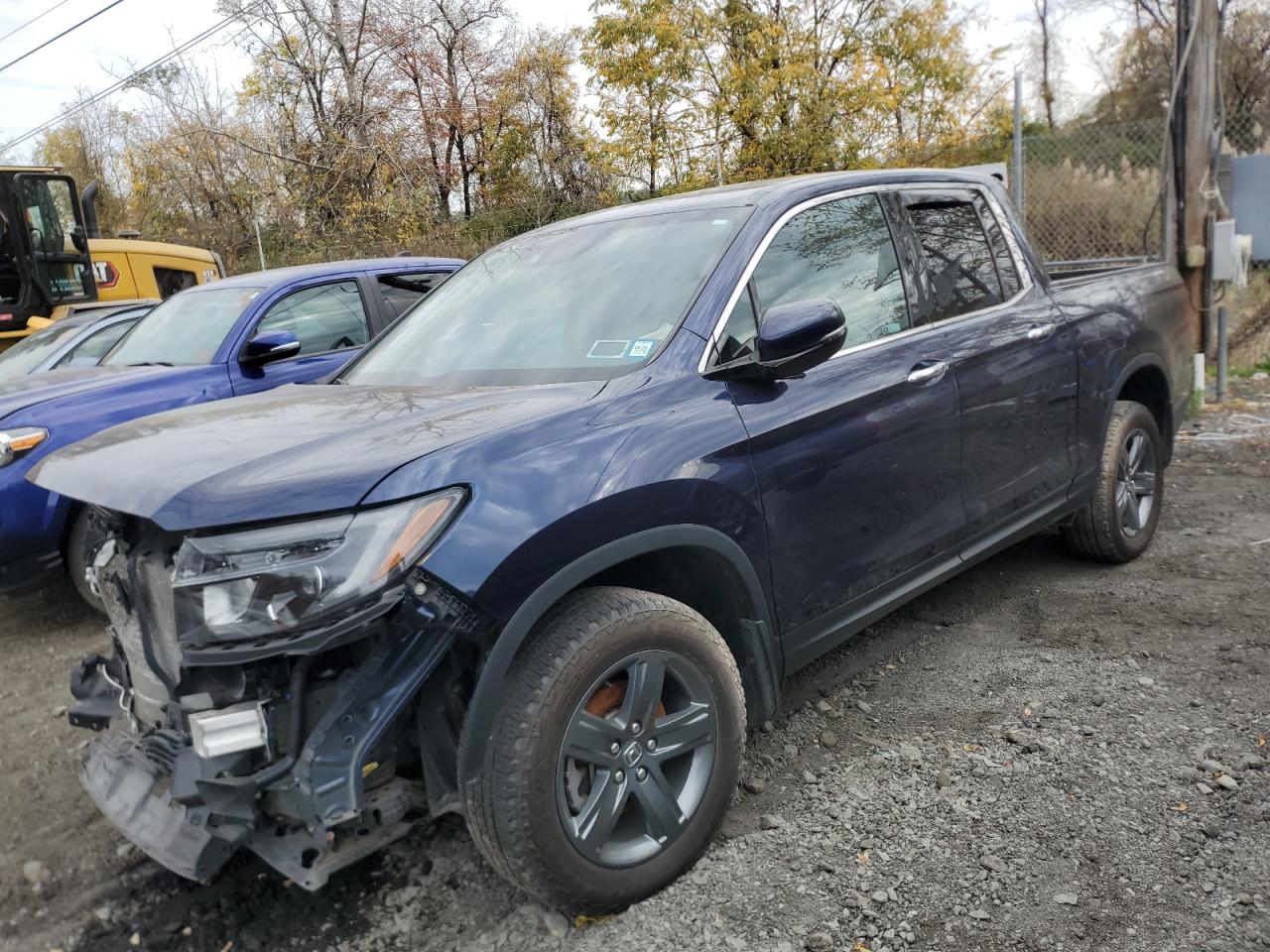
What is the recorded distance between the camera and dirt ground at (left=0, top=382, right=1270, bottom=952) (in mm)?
2359

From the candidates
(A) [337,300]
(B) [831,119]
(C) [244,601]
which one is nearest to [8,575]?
(A) [337,300]

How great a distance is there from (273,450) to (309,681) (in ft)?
1.79

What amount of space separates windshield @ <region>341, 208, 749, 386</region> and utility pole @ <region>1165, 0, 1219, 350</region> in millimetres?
6320

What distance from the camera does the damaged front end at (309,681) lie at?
200cm

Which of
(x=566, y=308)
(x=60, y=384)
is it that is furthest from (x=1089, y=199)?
(x=60, y=384)

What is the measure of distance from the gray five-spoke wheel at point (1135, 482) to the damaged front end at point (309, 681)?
341 cm

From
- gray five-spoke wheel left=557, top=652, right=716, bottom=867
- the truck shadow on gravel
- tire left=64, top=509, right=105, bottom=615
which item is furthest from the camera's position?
tire left=64, top=509, right=105, bottom=615

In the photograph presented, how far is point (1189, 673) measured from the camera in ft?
11.5

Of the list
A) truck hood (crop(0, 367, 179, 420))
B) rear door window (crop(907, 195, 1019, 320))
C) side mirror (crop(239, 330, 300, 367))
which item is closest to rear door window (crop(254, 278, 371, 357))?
truck hood (crop(0, 367, 179, 420))

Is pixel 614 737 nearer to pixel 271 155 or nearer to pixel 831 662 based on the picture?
pixel 831 662

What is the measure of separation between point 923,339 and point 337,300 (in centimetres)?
413

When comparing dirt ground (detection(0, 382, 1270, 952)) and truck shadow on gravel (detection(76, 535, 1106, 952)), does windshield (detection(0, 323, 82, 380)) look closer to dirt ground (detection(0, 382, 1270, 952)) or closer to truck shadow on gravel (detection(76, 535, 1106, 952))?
dirt ground (detection(0, 382, 1270, 952))

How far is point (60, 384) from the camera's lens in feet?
16.6

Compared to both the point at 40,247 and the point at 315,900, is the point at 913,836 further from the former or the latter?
the point at 40,247
